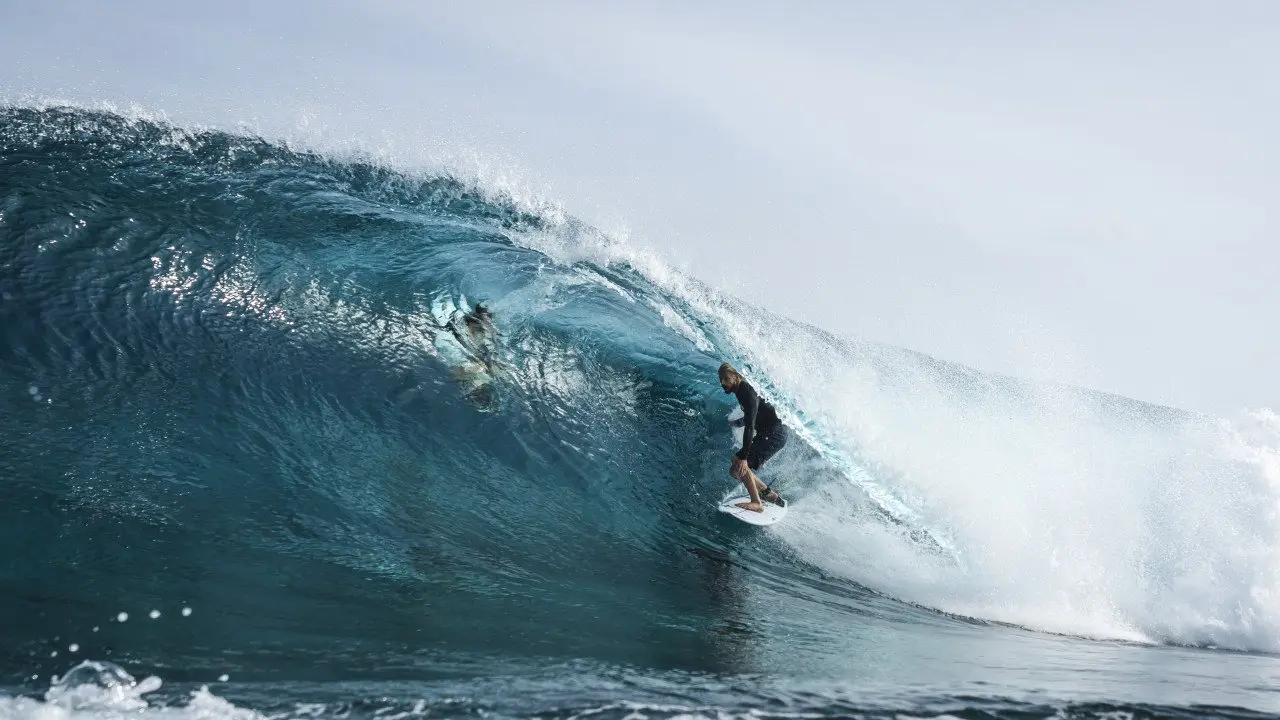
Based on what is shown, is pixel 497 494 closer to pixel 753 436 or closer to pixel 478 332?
pixel 753 436

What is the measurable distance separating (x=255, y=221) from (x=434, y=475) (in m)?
4.89

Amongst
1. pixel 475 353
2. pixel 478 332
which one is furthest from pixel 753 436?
pixel 478 332

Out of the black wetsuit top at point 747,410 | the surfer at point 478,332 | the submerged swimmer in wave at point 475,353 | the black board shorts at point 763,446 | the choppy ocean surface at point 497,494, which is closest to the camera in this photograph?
the choppy ocean surface at point 497,494

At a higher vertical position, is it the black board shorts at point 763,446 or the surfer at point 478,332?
the surfer at point 478,332

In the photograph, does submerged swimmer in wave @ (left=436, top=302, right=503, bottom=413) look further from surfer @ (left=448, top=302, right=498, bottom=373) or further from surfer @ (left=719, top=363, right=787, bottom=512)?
surfer @ (left=719, top=363, right=787, bottom=512)

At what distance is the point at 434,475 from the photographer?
6.51 metres

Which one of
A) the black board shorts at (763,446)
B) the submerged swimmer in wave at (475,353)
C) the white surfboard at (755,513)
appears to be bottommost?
the white surfboard at (755,513)

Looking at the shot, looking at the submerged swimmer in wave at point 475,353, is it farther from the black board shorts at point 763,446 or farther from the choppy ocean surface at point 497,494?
the black board shorts at point 763,446

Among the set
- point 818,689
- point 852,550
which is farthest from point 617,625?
point 852,550

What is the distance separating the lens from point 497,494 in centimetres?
657

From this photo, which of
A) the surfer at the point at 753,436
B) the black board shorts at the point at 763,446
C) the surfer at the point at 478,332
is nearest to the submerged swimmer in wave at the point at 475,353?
the surfer at the point at 478,332

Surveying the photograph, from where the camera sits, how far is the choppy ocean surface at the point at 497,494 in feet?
12.4

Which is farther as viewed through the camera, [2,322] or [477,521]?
[2,322]

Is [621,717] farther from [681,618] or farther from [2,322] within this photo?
[2,322]
